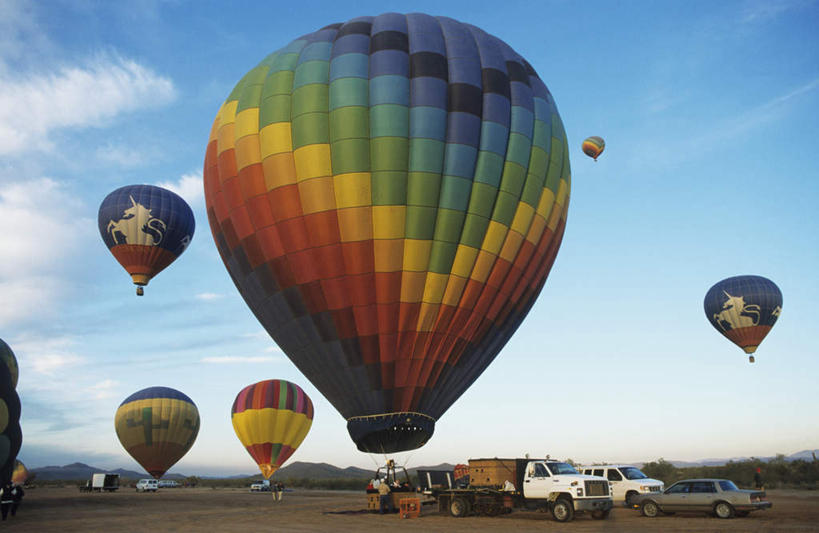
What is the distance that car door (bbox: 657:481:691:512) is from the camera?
16.4m

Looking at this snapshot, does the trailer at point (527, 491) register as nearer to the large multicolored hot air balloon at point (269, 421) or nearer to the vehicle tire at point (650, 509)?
the vehicle tire at point (650, 509)

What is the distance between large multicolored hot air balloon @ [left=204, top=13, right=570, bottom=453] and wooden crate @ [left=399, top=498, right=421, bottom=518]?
176cm

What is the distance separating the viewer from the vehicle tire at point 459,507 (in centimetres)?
1716

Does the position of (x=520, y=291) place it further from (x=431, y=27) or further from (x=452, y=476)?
(x=431, y=27)

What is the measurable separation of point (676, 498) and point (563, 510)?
342cm

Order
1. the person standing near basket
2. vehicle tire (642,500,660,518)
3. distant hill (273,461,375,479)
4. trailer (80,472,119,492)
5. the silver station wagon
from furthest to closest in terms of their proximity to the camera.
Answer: distant hill (273,461,375,479), trailer (80,472,119,492), the person standing near basket, vehicle tire (642,500,660,518), the silver station wagon

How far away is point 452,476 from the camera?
20812 millimetres

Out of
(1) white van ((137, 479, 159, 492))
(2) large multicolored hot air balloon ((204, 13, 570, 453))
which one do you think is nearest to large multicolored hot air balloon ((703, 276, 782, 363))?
(2) large multicolored hot air balloon ((204, 13, 570, 453))

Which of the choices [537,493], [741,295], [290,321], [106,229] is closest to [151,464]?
[106,229]

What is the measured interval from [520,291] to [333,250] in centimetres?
648

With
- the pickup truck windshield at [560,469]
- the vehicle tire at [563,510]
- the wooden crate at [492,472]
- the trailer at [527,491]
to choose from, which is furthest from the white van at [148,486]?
the vehicle tire at [563,510]

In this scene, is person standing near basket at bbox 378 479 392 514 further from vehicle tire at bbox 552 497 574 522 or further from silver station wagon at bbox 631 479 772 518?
silver station wagon at bbox 631 479 772 518

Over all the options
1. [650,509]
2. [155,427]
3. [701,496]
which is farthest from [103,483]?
[701,496]

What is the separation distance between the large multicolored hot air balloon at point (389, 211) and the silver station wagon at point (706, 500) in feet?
21.2
